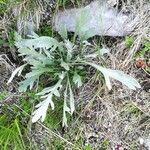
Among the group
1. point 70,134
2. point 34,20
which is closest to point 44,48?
point 34,20

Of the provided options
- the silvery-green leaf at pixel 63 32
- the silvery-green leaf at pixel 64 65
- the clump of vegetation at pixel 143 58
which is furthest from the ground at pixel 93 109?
the silvery-green leaf at pixel 64 65

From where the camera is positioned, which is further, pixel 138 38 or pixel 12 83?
pixel 12 83

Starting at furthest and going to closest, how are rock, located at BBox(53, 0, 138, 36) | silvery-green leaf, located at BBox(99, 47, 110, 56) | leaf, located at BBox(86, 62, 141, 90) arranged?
rock, located at BBox(53, 0, 138, 36) → silvery-green leaf, located at BBox(99, 47, 110, 56) → leaf, located at BBox(86, 62, 141, 90)

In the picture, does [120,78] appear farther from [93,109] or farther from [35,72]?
[35,72]

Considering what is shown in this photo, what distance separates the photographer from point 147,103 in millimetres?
2748

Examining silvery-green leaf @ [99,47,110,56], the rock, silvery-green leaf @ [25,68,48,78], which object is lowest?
silvery-green leaf @ [25,68,48,78]

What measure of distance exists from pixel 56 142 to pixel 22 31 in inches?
32.8

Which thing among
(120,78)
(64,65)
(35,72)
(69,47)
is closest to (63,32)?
(69,47)

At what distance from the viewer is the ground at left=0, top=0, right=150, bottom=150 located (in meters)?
2.76

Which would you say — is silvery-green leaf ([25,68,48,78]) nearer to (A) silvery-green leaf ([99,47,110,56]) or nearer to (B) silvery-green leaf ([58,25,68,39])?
(B) silvery-green leaf ([58,25,68,39])

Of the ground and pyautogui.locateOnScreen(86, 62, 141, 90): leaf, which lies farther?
the ground

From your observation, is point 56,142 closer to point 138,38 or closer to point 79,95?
point 79,95

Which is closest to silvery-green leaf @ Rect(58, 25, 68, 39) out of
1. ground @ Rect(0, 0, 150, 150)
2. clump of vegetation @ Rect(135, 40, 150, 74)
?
ground @ Rect(0, 0, 150, 150)

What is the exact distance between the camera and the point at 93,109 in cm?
282
